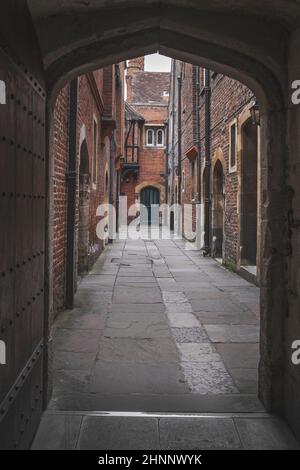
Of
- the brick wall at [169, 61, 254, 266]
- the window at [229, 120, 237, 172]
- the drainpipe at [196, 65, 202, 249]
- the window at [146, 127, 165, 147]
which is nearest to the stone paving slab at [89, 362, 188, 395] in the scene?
the brick wall at [169, 61, 254, 266]

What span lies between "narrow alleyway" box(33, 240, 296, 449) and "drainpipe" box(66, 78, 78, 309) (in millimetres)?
415

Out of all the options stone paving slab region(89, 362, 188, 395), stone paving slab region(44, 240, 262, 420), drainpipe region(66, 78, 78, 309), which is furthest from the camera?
drainpipe region(66, 78, 78, 309)

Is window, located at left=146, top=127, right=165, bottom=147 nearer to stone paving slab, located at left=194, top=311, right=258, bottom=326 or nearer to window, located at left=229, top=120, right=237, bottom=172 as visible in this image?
window, located at left=229, top=120, right=237, bottom=172

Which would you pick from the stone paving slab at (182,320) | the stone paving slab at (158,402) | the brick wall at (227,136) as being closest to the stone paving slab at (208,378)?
the stone paving slab at (158,402)

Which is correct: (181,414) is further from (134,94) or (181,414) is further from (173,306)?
(134,94)

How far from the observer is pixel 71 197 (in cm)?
759

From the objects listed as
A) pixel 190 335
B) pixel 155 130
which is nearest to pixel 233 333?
pixel 190 335

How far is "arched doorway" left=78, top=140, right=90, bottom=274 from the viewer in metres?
10.4

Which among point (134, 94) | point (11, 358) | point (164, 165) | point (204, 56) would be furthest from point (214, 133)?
point (134, 94)

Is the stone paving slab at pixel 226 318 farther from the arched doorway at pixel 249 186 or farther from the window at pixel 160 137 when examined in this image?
the window at pixel 160 137

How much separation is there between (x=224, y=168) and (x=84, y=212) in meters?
4.15

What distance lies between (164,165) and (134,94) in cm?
800

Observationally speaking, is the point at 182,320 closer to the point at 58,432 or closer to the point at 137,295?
the point at 137,295

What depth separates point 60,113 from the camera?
694 centimetres
